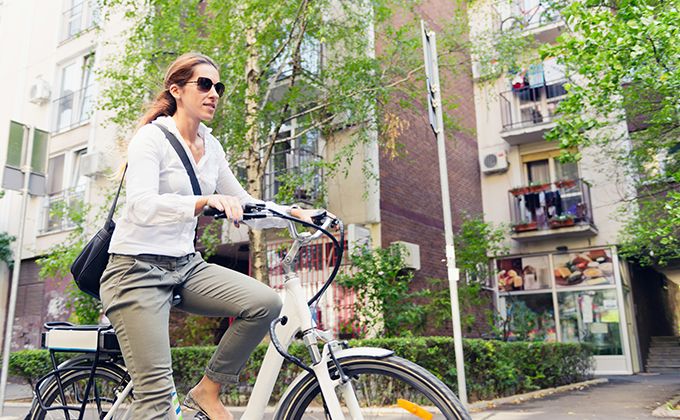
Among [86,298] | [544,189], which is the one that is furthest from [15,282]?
[544,189]

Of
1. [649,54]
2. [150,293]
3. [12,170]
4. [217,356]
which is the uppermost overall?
[649,54]

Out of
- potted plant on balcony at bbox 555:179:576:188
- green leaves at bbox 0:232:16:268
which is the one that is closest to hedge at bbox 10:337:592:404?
potted plant on balcony at bbox 555:179:576:188

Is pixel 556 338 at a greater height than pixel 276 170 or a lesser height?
lesser

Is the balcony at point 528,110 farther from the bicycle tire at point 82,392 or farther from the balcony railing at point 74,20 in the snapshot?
the bicycle tire at point 82,392

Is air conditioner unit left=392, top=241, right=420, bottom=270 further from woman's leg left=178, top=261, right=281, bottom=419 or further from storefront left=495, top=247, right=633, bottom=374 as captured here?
woman's leg left=178, top=261, right=281, bottom=419

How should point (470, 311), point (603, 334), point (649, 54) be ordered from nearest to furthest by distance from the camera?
point (649, 54)
point (470, 311)
point (603, 334)

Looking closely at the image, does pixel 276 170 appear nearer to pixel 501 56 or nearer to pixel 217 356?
pixel 501 56

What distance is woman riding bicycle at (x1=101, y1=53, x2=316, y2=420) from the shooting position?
7.46ft

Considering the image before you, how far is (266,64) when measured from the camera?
33.0 feet

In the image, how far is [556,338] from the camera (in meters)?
16.6

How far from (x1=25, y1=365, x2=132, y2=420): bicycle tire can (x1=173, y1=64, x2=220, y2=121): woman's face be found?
4.28 ft

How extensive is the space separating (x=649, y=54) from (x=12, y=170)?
7881 millimetres

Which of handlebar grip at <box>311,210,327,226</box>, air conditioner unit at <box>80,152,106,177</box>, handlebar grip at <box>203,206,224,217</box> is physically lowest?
handlebar grip at <box>203,206,224,217</box>

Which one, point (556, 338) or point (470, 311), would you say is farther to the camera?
point (556, 338)
